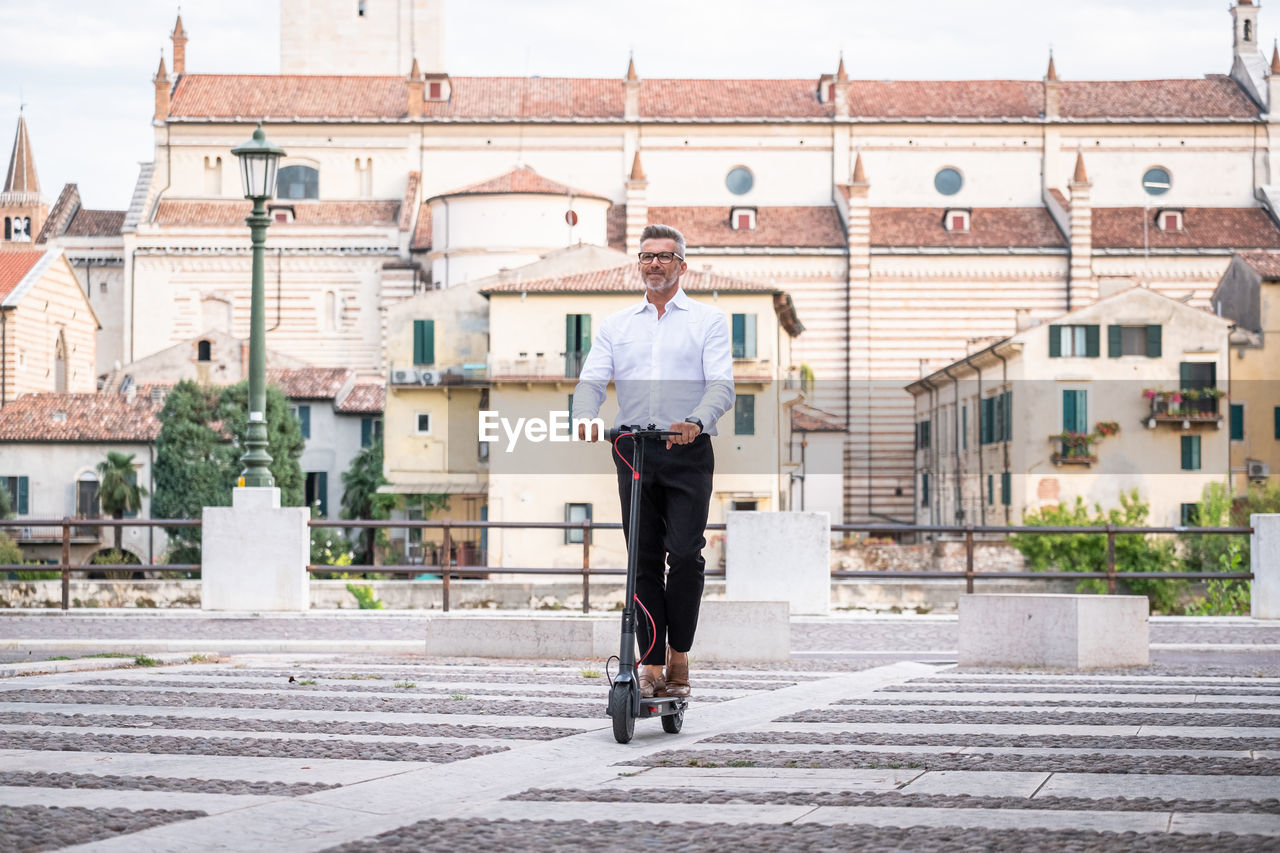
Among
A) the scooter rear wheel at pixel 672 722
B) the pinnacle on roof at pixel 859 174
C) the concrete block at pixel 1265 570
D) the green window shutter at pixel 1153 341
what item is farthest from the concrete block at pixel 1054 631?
the pinnacle on roof at pixel 859 174

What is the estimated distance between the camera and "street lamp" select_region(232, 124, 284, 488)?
15867 mm

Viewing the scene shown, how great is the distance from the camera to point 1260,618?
15.4m

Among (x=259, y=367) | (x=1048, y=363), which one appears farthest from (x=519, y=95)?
(x=259, y=367)

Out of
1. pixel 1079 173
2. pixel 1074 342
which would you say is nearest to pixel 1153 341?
pixel 1074 342

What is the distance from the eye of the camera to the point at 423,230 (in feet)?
199

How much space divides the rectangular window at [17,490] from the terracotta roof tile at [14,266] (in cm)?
716

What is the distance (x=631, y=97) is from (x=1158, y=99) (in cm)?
1985

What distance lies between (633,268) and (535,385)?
172 inches

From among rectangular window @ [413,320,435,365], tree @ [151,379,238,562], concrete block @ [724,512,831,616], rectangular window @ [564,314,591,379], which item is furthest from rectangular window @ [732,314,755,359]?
concrete block @ [724,512,831,616]

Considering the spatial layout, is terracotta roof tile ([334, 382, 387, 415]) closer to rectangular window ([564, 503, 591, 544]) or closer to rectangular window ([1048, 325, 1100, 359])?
rectangular window ([564, 503, 591, 544])

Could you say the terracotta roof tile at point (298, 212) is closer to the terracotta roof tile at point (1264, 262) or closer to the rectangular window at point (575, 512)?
the rectangular window at point (575, 512)

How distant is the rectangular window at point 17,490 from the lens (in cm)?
5531

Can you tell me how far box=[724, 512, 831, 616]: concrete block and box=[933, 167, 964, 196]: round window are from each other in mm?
49744

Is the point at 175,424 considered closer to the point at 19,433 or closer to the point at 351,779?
the point at 19,433
